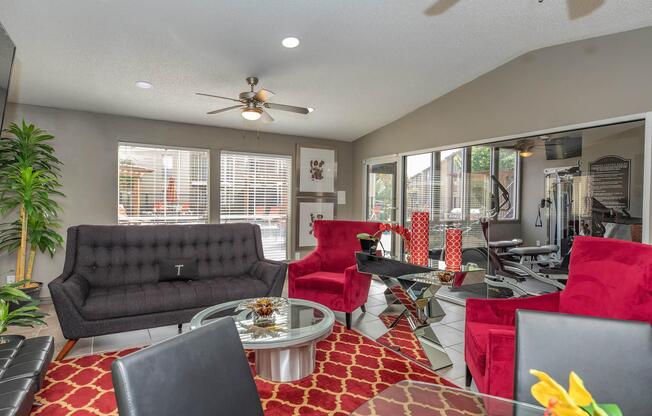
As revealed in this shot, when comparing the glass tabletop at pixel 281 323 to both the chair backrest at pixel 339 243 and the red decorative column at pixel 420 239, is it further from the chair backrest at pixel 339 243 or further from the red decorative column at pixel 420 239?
the chair backrest at pixel 339 243

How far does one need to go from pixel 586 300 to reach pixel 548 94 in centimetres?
232

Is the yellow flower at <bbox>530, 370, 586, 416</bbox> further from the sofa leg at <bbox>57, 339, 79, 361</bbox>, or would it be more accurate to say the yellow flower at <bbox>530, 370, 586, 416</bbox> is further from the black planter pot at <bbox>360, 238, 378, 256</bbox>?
the sofa leg at <bbox>57, 339, 79, 361</bbox>

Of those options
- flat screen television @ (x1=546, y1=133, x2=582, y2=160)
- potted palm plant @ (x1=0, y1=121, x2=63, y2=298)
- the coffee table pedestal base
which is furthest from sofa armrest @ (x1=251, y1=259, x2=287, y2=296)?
flat screen television @ (x1=546, y1=133, x2=582, y2=160)

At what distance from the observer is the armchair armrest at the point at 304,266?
3.75 meters

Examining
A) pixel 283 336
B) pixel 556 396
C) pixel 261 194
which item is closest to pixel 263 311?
pixel 283 336

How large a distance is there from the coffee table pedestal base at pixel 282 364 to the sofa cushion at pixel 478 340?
41.7 inches

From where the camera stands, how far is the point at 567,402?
1.63ft

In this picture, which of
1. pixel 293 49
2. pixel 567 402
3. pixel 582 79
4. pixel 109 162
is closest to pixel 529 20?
pixel 582 79

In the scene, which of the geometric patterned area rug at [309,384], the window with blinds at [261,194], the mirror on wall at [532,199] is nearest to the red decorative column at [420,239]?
the mirror on wall at [532,199]

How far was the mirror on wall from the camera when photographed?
2980 mm

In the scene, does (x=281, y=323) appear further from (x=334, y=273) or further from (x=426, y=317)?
(x=334, y=273)

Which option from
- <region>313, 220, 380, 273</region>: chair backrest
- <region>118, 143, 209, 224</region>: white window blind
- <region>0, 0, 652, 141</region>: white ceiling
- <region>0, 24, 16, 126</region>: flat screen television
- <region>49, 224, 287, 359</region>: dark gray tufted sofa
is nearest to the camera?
<region>0, 24, 16, 126</region>: flat screen television

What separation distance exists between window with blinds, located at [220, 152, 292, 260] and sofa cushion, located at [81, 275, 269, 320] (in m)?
1.98

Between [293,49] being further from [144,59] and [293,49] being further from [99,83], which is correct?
[99,83]
